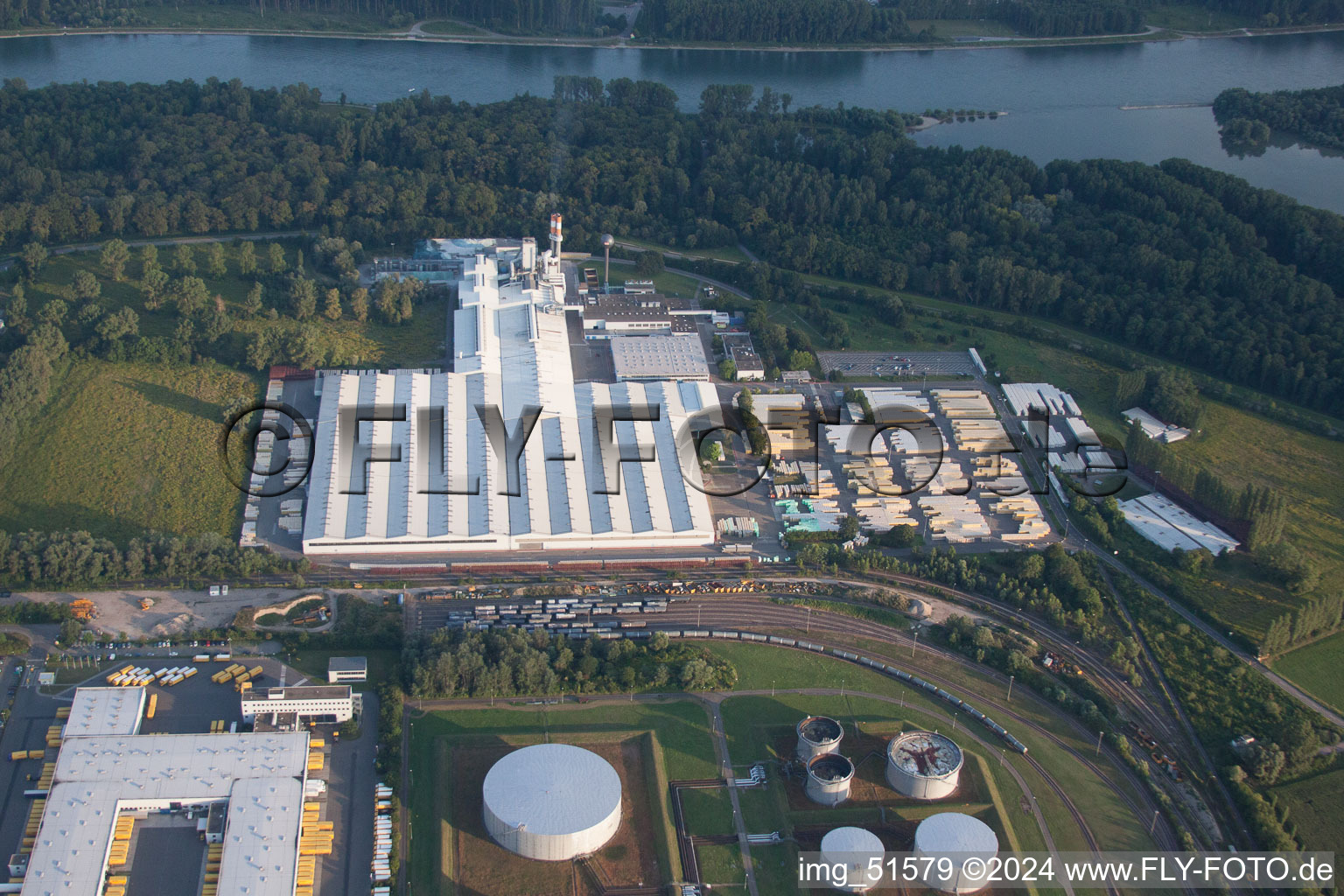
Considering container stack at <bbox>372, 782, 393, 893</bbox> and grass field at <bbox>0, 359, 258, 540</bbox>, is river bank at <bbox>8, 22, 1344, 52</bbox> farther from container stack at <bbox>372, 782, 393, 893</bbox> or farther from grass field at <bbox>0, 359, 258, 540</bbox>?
container stack at <bbox>372, 782, 393, 893</bbox>

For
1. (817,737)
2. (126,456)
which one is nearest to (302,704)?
(817,737)

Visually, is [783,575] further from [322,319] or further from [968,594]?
[322,319]

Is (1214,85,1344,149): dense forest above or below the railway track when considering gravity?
above

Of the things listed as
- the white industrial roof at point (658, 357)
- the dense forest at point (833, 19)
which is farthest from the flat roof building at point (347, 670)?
the dense forest at point (833, 19)

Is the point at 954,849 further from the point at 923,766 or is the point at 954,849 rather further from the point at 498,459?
the point at 498,459

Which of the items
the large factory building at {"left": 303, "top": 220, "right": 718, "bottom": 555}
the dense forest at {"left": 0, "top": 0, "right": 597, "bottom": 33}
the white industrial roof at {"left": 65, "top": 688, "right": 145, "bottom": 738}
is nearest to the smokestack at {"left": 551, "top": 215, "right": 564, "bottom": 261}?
the large factory building at {"left": 303, "top": 220, "right": 718, "bottom": 555}

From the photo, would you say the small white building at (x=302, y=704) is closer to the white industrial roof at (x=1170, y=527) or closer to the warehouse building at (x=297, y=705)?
the warehouse building at (x=297, y=705)

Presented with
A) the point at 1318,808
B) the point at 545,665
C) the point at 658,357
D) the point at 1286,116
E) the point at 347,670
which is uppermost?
the point at 1286,116
